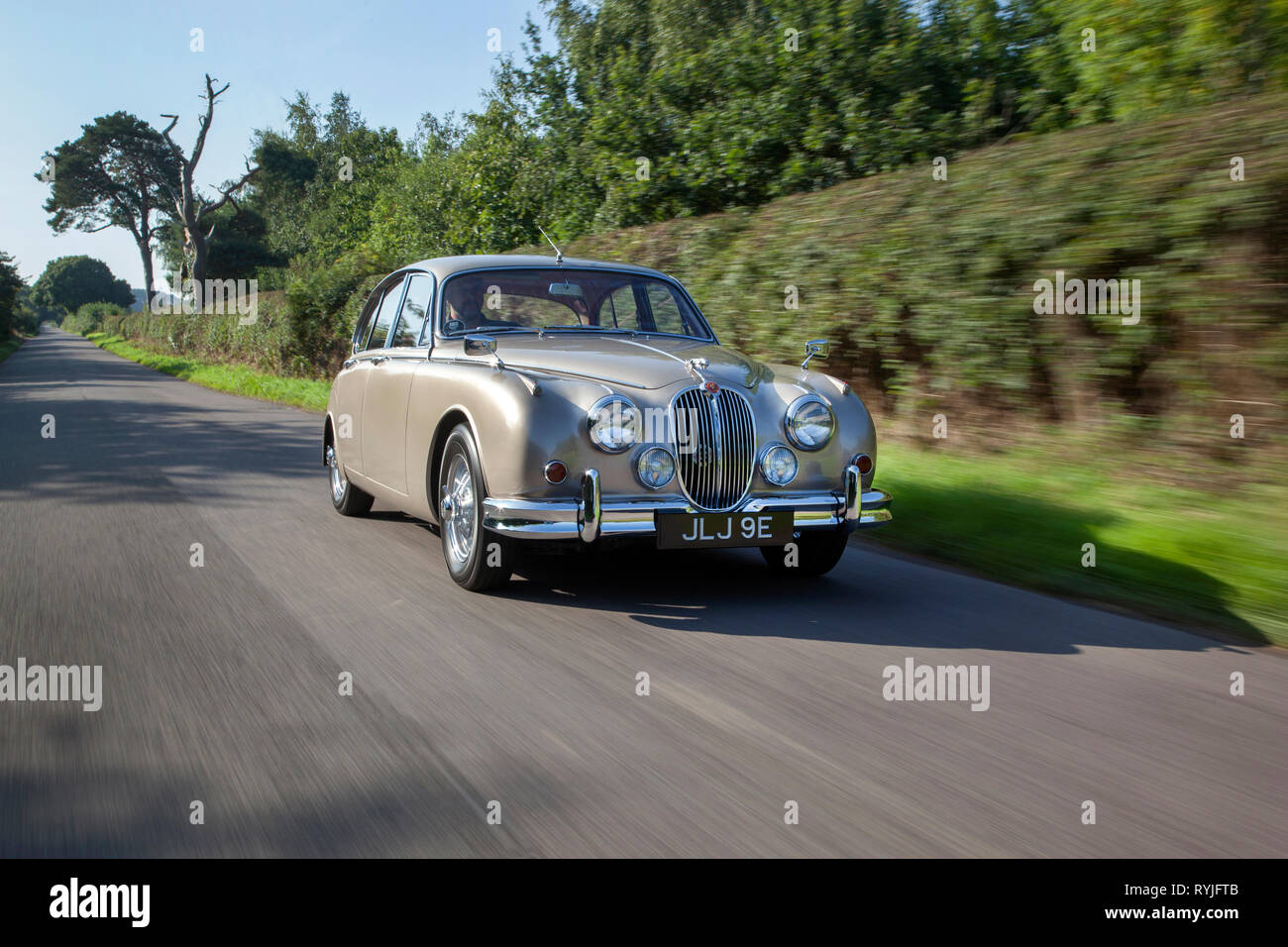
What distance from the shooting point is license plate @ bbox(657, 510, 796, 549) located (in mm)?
4895

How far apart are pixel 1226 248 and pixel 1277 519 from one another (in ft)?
5.95

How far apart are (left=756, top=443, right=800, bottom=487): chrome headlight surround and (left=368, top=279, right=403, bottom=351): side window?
3099mm

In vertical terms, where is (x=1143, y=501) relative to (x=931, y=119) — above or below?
below

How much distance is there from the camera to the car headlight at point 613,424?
494cm

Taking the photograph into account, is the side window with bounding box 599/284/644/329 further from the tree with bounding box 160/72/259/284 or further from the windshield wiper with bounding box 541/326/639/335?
the tree with bounding box 160/72/259/284

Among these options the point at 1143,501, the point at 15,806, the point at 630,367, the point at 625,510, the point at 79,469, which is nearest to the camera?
the point at 15,806

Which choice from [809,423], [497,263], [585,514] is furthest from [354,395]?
[809,423]

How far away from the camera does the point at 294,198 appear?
207 ft

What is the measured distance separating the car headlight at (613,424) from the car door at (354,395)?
9.23 ft

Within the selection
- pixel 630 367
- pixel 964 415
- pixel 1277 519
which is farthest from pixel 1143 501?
pixel 630 367

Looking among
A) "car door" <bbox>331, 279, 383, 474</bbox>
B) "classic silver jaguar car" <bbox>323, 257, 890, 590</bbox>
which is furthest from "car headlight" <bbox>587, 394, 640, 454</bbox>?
"car door" <bbox>331, 279, 383, 474</bbox>

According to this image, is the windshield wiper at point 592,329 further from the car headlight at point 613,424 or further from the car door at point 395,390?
the car headlight at point 613,424

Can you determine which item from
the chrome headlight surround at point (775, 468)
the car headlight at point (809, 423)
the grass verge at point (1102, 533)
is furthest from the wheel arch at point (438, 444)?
the grass verge at point (1102, 533)
